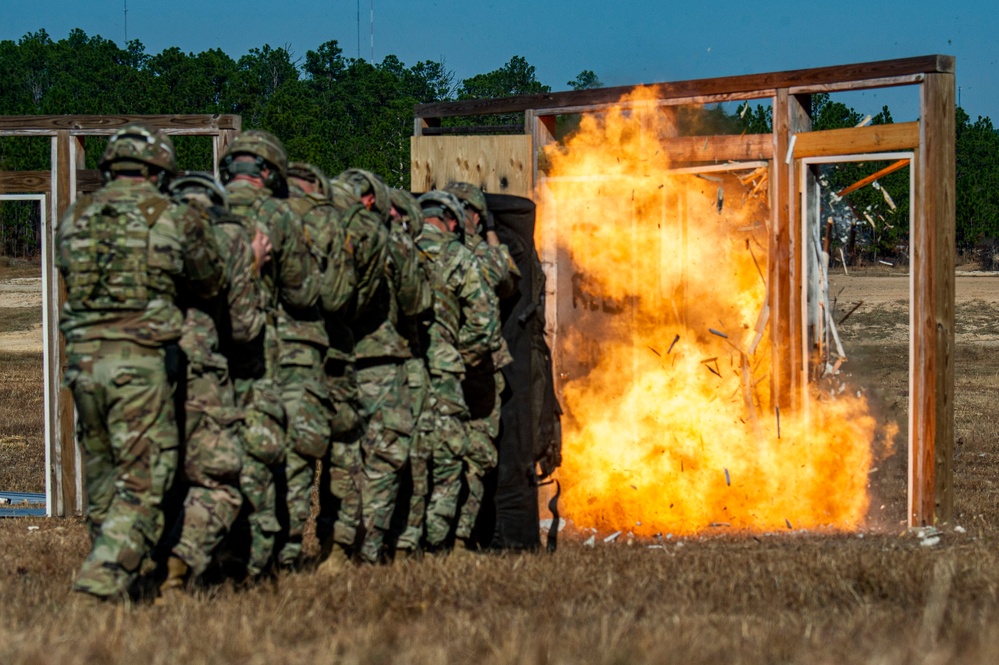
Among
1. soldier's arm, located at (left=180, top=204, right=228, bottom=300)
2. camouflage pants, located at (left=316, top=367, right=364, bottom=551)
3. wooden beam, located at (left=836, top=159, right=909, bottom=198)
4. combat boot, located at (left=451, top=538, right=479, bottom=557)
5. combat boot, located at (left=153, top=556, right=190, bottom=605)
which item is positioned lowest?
combat boot, located at (left=451, top=538, right=479, bottom=557)

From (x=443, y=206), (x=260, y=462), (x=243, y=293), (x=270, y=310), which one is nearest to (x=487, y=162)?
(x=443, y=206)

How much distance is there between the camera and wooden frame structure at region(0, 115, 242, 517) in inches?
398

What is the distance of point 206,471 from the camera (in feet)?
20.6

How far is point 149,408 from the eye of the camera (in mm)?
6008

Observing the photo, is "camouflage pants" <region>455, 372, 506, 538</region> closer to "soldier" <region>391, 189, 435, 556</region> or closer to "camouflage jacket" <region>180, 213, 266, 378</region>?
"soldier" <region>391, 189, 435, 556</region>

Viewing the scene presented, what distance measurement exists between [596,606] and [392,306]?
243cm

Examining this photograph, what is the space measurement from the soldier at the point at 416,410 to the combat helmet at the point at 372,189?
127 millimetres

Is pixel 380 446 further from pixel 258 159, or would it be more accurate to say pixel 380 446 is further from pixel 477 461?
pixel 258 159

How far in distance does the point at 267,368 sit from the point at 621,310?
417 cm

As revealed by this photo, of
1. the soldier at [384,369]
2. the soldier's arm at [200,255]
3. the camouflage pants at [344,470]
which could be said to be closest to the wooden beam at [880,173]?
the soldier at [384,369]

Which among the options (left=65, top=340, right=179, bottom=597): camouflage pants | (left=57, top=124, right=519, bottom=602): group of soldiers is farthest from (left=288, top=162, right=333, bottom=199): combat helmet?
(left=65, top=340, right=179, bottom=597): camouflage pants

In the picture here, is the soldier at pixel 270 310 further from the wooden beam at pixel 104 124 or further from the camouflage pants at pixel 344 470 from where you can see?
the wooden beam at pixel 104 124

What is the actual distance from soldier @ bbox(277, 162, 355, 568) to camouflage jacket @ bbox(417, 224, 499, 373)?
3.40 ft

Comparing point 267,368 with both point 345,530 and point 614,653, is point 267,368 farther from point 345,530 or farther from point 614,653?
point 614,653
